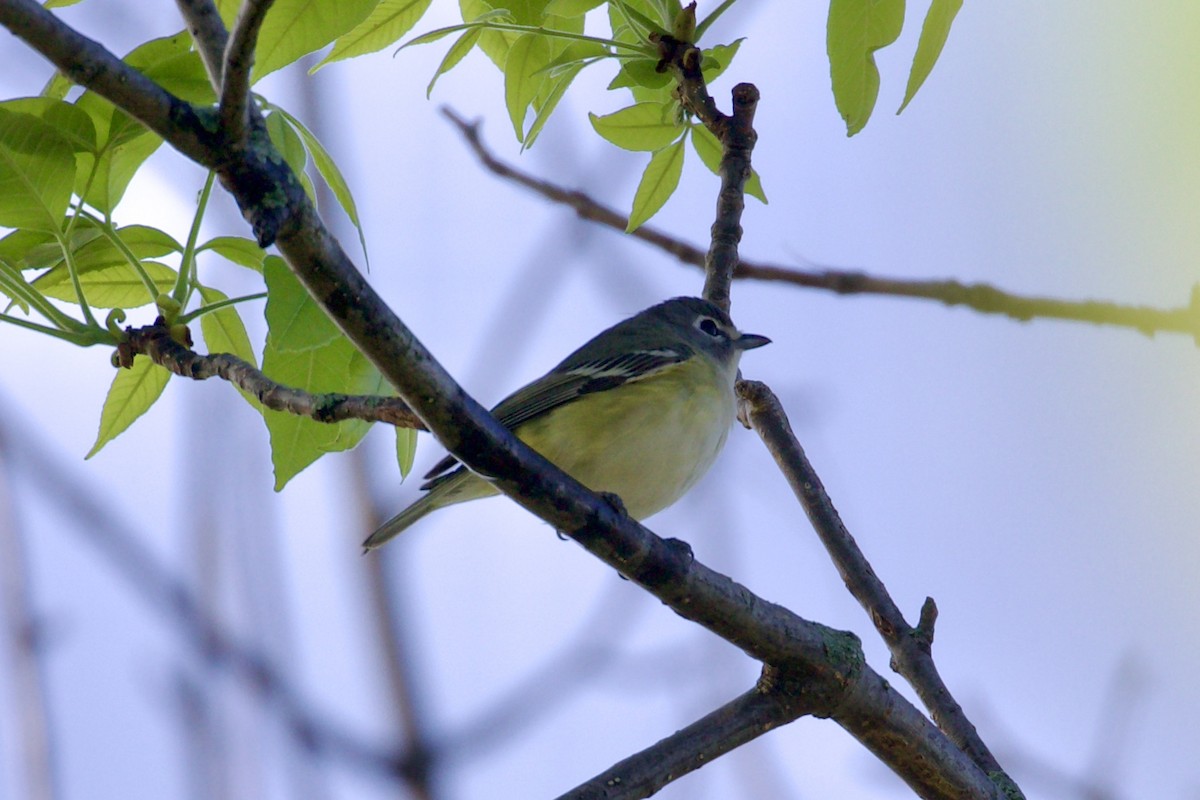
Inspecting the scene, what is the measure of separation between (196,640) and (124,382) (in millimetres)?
656

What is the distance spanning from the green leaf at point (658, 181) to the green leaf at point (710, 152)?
10cm

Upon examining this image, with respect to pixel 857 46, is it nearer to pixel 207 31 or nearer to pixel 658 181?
pixel 658 181

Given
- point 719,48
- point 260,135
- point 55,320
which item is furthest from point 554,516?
point 719,48

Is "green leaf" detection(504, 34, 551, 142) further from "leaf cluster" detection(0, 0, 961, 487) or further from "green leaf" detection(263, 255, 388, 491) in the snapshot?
"green leaf" detection(263, 255, 388, 491)

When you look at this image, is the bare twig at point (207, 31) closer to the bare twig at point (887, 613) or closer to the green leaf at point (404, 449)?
the green leaf at point (404, 449)

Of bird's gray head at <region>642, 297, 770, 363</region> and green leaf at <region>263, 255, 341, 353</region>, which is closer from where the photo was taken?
green leaf at <region>263, 255, 341, 353</region>

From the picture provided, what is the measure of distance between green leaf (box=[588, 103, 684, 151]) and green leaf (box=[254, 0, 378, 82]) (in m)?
1.11

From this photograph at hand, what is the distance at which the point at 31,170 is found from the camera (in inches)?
88.8

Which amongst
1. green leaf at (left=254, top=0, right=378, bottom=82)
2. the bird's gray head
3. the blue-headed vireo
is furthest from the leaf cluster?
the bird's gray head

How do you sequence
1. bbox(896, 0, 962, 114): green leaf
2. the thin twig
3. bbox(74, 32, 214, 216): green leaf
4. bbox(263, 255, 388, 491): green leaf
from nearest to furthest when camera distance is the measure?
the thin twig < bbox(74, 32, 214, 216): green leaf < bbox(896, 0, 962, 114): green leaf < bbox(263, 255, 388, 491): green leaf

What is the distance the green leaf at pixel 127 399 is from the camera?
112 inches

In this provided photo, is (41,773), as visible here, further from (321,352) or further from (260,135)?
(260,135)

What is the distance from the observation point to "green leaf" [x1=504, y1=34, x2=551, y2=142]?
9.49ft

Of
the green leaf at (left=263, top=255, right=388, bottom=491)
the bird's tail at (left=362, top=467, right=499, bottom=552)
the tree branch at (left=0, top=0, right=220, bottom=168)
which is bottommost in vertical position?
the tree branch at (left=0, top=0, right=220, bottom=168)
